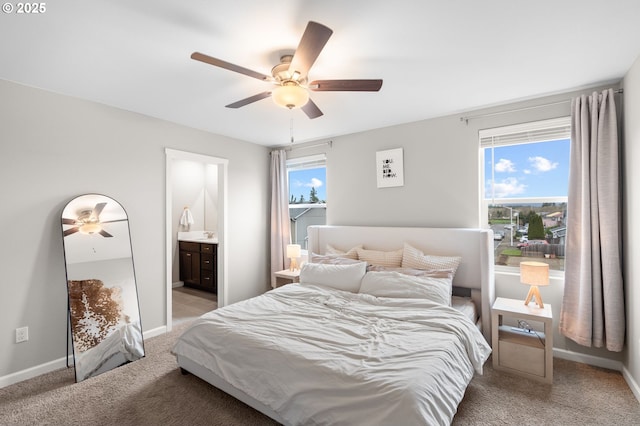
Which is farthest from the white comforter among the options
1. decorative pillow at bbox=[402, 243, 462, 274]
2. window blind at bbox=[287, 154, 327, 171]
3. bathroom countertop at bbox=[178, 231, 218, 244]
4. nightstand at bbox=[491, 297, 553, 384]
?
bathroom countertop at bbox=[178, 231, 218, 244]

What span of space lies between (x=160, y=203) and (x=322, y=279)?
7.10 ft

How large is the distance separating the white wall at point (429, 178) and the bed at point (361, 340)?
0.35 m

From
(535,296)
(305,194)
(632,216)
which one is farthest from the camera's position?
(305,194)

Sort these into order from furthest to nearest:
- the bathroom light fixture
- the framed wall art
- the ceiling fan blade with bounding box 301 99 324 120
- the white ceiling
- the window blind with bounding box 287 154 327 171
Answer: the window blind with bounding box 287 154 327 171
the framed wall art
the bathroom light fixture
the ceiling fan blade with bounding box 301 99 324 120
the white ceiling

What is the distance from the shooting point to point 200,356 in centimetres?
225

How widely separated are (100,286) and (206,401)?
1635 mm

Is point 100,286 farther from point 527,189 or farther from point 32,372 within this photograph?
point 527,189

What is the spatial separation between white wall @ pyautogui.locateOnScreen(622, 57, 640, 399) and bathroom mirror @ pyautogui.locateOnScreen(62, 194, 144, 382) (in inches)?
171

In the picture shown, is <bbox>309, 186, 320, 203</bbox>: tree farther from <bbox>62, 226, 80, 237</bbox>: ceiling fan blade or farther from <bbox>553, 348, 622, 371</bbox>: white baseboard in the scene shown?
<bbox>553, 348, 622, 371</bbox>: white baseboard

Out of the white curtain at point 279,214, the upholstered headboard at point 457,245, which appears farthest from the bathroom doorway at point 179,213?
the upholstered headboard at point 457,245

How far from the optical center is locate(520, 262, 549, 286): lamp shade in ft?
8.55

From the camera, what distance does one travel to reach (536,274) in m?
2.63

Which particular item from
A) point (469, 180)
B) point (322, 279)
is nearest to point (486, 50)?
point (469, 180)

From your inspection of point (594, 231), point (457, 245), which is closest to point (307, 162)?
point (457, 245)
